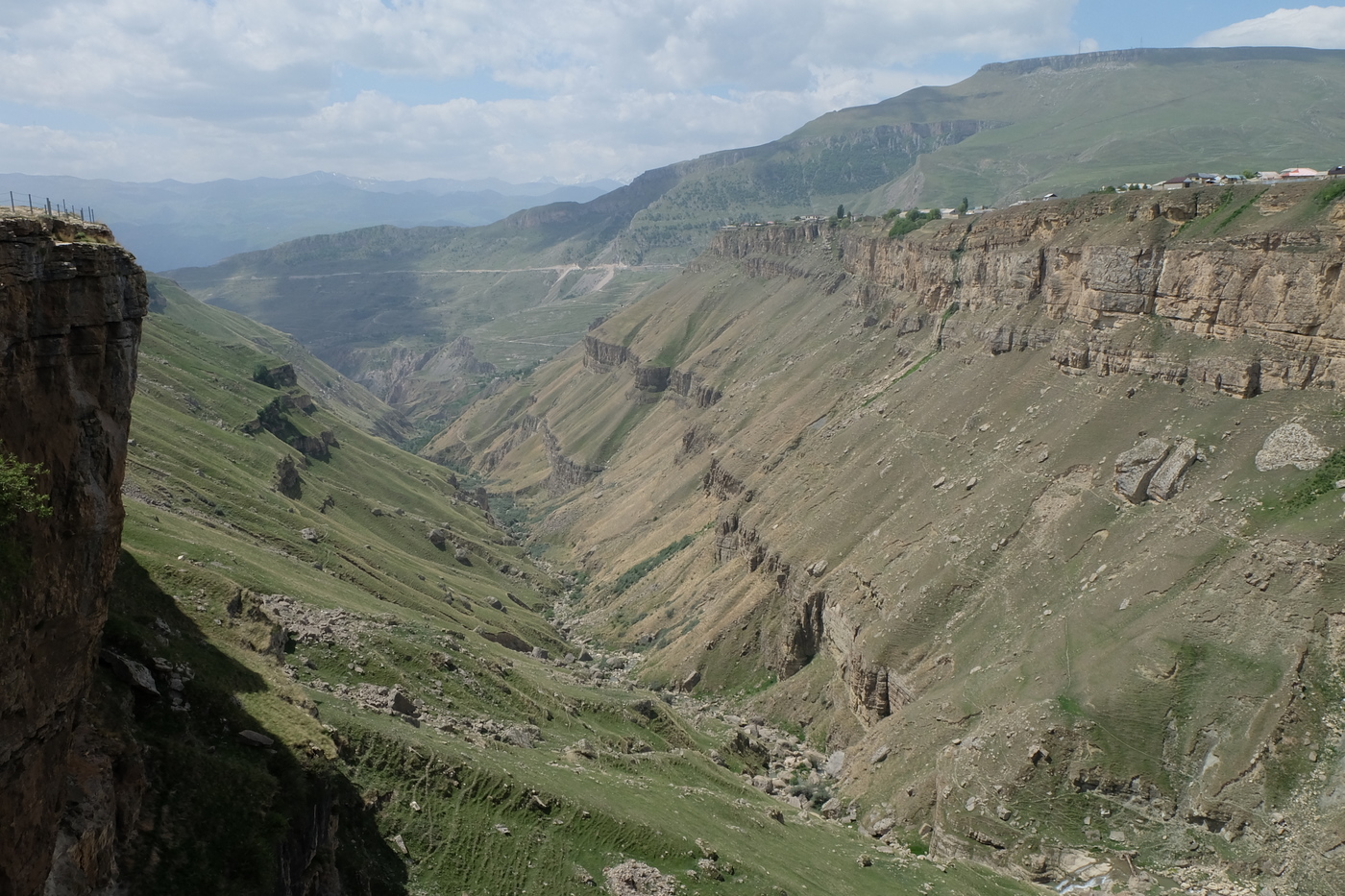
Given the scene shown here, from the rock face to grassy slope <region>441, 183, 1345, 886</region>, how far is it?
148ft

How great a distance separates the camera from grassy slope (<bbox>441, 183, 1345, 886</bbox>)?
48.9 meters

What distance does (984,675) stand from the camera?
5978cm

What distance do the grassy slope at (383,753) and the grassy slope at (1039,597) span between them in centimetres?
852

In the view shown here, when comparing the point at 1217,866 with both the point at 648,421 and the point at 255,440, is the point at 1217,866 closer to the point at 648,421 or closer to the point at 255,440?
the point at 255,440

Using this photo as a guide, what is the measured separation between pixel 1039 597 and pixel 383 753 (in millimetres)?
43635

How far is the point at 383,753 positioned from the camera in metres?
41.4

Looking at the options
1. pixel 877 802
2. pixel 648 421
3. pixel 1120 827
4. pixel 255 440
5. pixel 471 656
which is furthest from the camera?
pixel 648 421

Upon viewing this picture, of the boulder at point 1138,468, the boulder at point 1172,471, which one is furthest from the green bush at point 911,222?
the boulder at point 1172,471

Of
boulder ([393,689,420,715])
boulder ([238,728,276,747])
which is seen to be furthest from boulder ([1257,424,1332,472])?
boulder ([238,728,276,747])

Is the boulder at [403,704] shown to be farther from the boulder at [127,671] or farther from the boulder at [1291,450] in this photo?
the boulder at [1291,450]

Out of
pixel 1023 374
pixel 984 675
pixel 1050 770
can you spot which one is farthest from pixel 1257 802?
pixel 1023 374

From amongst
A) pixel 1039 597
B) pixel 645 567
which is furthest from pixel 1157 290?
pixel 645 567

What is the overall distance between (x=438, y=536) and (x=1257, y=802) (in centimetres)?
10372

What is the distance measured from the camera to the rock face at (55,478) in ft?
67.8
